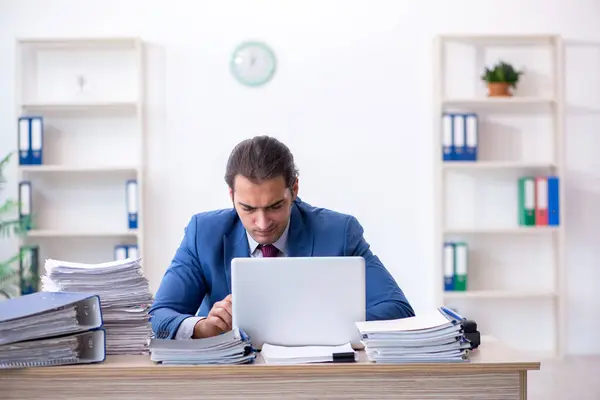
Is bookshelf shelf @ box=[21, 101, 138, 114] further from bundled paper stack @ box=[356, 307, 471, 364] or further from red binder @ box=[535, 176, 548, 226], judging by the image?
bundled paper stack @ box=[356, 307, 471, 364]

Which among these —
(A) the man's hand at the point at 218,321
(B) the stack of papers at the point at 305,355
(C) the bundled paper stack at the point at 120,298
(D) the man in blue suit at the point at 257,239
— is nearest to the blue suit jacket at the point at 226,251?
(D) the man in blue suit at the point at 257,239

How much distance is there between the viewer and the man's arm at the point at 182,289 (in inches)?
97.0

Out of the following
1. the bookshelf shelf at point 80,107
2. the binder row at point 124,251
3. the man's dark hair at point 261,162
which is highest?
the bookshelf shelf at point 80,107

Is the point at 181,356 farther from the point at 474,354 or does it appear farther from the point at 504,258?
the point at 504,258

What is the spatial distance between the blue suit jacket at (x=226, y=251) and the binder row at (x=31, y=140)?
263 cm

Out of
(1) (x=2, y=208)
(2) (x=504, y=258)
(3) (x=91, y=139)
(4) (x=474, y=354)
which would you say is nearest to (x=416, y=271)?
(2) (x=504, y=258)

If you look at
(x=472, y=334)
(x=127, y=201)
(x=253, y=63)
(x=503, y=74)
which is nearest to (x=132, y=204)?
(x=127, y=201)

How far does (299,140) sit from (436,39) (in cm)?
103

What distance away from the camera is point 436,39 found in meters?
5.20

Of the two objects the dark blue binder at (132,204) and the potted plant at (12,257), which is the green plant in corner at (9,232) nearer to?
the potted plant at (12,257)

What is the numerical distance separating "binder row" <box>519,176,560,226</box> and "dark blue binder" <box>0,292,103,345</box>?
3.74 meters

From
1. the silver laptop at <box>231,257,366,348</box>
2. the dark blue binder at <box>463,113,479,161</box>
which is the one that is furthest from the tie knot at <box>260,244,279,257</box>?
the dark blue binder at <box>463,113,479,161</box>

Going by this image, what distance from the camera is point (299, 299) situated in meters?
2.08

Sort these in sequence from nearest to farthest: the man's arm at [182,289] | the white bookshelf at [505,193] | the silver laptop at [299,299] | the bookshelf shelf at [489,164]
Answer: the silver laptop at [299,299] < the man's arm at [182,289] < the bookshelf shelf at [489,164] < the white bookshelf at [505,193]
